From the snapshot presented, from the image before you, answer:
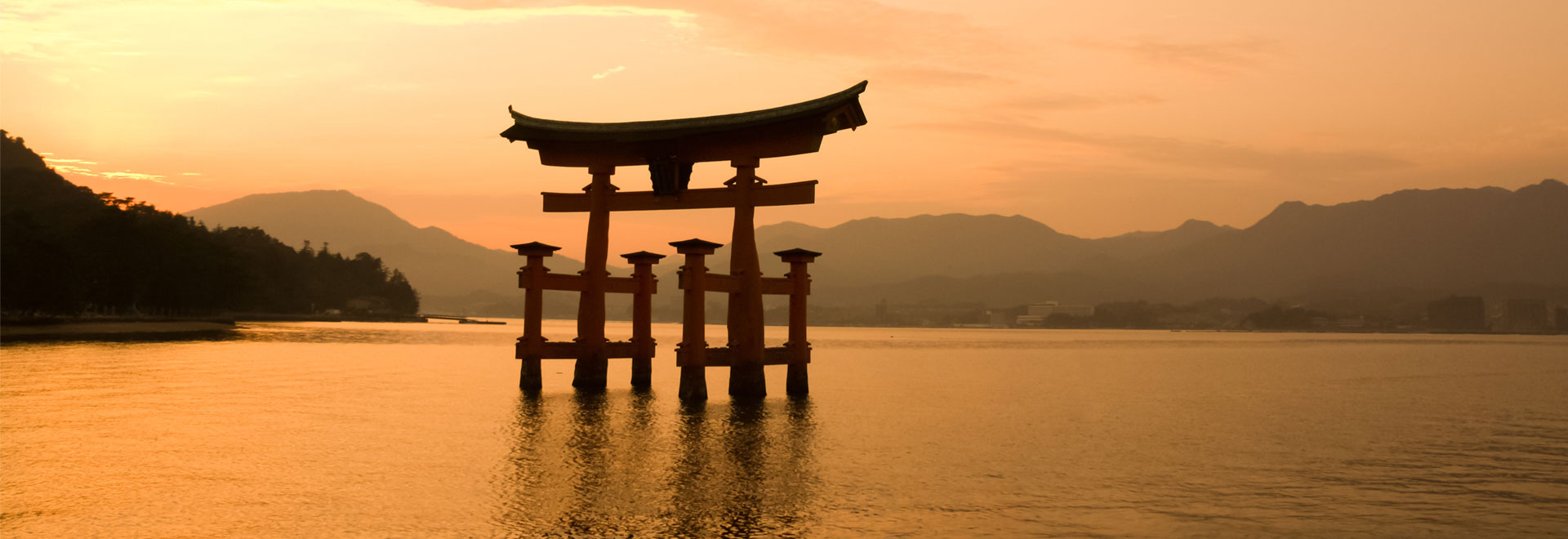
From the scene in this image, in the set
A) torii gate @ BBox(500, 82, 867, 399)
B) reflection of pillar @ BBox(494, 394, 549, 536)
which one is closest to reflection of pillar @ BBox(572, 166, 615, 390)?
torii gate @ BBox(500, 82, 867, 399)

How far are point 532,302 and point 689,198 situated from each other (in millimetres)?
4482

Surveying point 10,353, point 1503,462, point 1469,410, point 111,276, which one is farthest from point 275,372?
point 111,276

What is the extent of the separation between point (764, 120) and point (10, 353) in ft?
111

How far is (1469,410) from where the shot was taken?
100ft

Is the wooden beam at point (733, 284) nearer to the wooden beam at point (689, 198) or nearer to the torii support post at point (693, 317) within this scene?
the torii support post at point (693, 317)

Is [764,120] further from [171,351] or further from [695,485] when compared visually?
[171,351]

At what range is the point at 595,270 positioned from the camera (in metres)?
25.6

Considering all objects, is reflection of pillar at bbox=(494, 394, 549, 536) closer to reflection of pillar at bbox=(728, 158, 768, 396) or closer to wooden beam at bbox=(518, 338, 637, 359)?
wooden beam at bbox=(518, 338, 637, 359)

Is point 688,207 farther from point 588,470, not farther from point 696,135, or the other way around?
point 588,470

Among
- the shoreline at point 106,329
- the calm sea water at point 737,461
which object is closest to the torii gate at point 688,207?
the calm sea water at point 737,461

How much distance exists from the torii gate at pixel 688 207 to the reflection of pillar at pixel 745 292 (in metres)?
0.03

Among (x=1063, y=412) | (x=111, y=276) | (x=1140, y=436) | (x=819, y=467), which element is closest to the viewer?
(x=819, y=467)

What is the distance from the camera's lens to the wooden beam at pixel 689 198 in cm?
2342

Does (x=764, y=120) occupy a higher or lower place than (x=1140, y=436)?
higher
